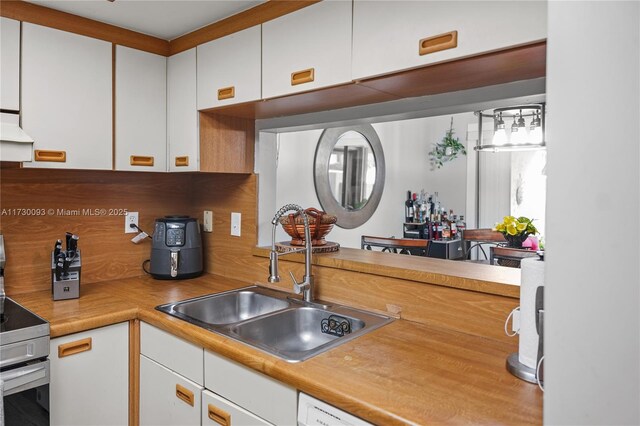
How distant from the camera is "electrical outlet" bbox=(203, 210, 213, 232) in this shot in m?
2.58

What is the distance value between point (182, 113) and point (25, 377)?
1263 millimetres

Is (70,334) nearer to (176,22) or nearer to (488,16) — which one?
(176,22)

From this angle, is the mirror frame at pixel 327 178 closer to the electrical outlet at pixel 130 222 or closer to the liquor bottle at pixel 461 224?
the electrical outlet at pixel 130 222

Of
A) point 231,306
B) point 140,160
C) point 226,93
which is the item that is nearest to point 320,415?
point 231,306

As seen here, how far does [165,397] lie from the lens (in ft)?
5.74

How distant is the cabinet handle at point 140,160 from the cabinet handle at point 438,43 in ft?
4.71

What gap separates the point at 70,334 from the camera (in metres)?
1.70

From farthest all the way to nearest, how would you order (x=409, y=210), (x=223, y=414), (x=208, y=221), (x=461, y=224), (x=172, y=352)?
1. (x=461, y=224)
2. (x=409, y=210)
3. (x=208, y=221)
4. (x=172, y=352)
5. (x=223, y=414)

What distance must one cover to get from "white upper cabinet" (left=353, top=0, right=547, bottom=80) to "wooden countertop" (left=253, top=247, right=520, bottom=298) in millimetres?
735

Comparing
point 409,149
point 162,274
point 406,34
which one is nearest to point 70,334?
point 162,274

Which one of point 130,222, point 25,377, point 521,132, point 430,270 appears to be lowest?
point 25,377

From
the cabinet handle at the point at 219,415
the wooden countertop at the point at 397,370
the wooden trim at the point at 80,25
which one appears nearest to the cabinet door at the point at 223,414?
the cabinet handle at the point at 219,415

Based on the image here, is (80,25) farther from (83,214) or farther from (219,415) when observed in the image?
(219,415)

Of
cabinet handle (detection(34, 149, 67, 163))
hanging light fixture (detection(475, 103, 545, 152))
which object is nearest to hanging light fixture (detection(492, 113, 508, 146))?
hanging light fixture (detection(475, 103, 545, 152))
